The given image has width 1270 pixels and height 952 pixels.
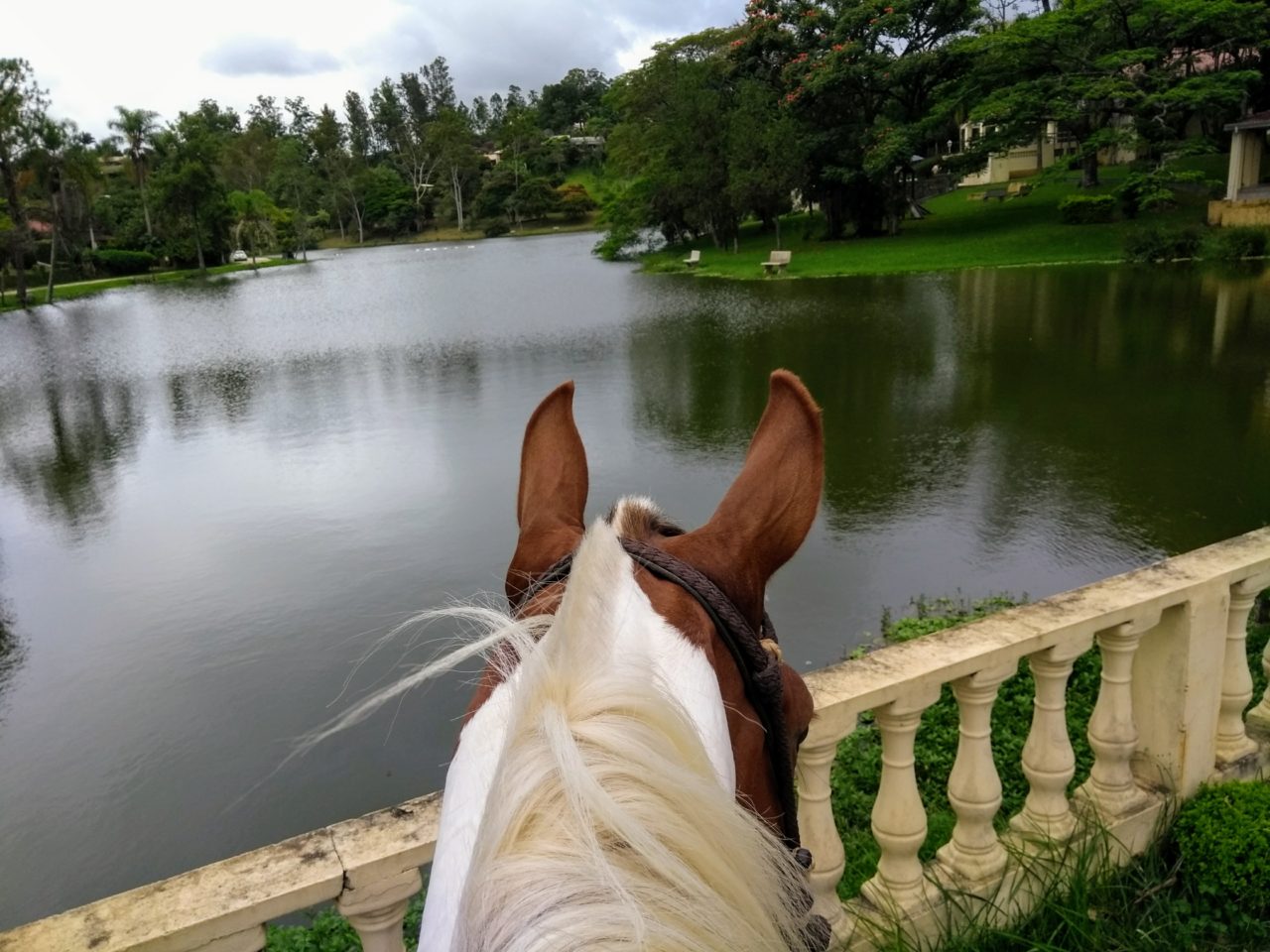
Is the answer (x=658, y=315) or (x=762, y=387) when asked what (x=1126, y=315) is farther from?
(x=658, y=315)

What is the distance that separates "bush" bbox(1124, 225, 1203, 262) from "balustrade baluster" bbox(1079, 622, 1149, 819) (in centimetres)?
1773

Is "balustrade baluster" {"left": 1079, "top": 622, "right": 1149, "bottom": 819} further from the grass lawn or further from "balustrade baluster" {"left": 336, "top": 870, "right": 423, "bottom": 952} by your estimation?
the grass lawn

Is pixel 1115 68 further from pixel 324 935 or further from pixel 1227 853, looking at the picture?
pixel 324 935

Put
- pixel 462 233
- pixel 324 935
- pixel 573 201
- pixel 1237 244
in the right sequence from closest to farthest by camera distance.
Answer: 1. pixel 324 935
2. pixel 1237 244
3. pixel 573 201
4. pixel 462 233

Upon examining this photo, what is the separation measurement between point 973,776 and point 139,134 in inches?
2088

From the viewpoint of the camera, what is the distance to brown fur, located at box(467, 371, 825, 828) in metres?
0.84

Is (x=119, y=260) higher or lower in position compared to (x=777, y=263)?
higher

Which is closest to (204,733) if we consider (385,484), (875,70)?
(385,484)

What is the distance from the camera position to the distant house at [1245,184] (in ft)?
58.1

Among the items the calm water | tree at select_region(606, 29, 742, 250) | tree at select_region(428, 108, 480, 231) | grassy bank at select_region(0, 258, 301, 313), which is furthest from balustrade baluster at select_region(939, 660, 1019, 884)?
tree at select_region(428, 108, 480, 231)

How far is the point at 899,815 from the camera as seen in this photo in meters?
1.63

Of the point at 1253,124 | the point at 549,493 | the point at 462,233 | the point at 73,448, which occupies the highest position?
the point at 1253,124

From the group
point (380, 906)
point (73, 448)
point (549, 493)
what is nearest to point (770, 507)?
point (549, 493)

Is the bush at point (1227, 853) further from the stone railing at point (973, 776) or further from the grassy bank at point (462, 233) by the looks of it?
the grassy bank at point (462, 233)
